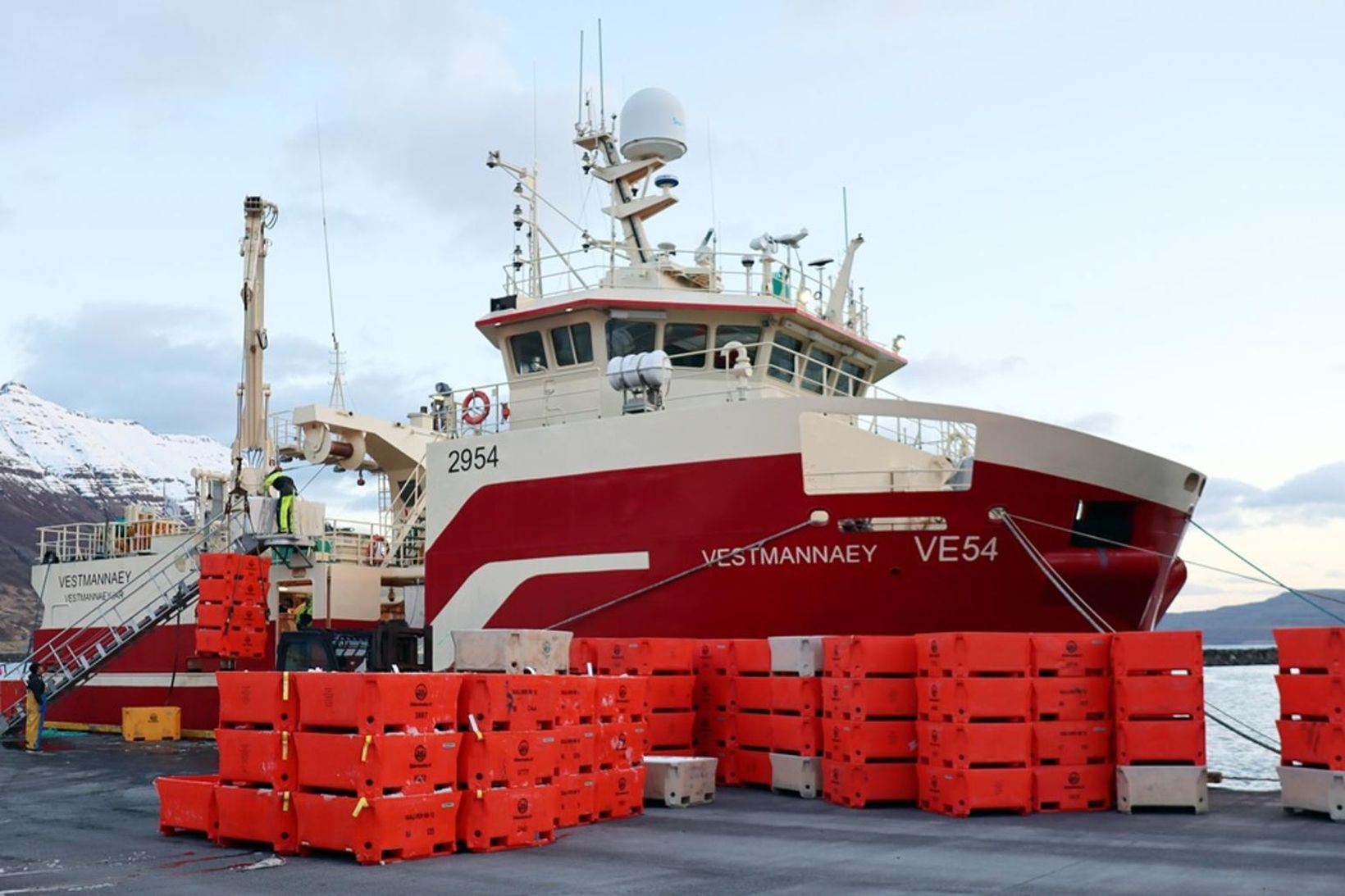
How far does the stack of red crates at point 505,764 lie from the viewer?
995 cm

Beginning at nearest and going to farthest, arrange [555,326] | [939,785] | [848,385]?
[939,785], [555,326], [848,385]

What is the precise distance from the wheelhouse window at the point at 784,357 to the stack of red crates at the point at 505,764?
9178 mm

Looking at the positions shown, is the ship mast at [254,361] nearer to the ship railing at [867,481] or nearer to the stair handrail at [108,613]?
the stair handrail at [108,613]

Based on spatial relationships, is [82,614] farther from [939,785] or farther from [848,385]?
[939,785]

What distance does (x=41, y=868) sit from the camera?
30.0ft

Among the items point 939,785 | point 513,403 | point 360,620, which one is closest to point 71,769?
point 360,620

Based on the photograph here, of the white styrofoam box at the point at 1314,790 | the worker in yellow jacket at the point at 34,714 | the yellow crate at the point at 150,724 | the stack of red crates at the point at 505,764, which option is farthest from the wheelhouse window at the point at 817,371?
the worker in yellow jacket at the point at 34,714

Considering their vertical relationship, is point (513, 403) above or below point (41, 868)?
above

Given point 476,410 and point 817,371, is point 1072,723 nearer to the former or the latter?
point 817,371

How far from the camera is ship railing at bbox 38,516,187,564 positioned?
2655 cm

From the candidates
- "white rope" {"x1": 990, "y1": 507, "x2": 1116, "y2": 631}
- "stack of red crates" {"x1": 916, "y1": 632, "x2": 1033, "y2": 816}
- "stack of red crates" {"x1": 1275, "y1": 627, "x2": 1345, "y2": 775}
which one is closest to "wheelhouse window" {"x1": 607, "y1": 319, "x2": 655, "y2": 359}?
"white rope" {"x1": 990, "y1": 507, "x2": 1116, "y2": 631}

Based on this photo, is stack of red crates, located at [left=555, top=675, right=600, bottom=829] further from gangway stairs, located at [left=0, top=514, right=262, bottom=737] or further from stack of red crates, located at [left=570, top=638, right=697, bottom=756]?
gangway stairs, located at [left=0, top=514, right=262, bottom=737]

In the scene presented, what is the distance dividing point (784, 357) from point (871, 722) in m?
7.81

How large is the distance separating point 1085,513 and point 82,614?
20.9 metres
